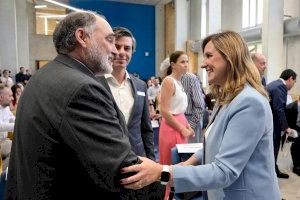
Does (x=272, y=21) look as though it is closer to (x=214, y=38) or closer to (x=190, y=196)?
(x=190, y=196)

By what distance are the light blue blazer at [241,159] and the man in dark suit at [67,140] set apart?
0.36 m

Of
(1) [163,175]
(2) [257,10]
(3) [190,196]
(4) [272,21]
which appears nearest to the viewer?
(1) [163,175]

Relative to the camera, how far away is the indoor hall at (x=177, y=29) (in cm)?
787

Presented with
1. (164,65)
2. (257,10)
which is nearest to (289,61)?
(257,10)

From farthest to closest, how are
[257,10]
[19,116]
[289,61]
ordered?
1. [257,10]
2. [289,61]
3. [19,116]

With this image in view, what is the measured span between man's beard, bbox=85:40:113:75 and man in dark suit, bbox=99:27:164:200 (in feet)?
2.57

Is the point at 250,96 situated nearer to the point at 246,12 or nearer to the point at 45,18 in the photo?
the point at 246,12

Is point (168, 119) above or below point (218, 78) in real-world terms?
below

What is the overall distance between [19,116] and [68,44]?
297mm

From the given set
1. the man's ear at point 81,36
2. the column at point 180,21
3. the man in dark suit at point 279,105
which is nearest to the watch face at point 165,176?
the man's ear at point 81,36

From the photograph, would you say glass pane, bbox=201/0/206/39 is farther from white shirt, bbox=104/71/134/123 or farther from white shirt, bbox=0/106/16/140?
white shirt, bbox=104/71/134/123

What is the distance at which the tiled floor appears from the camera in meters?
3.85

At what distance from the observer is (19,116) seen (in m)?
1.07

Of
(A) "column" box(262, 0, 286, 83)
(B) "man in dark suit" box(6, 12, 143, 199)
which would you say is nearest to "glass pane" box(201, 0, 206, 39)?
(A) "column" box(262, 0, 286, 83)
